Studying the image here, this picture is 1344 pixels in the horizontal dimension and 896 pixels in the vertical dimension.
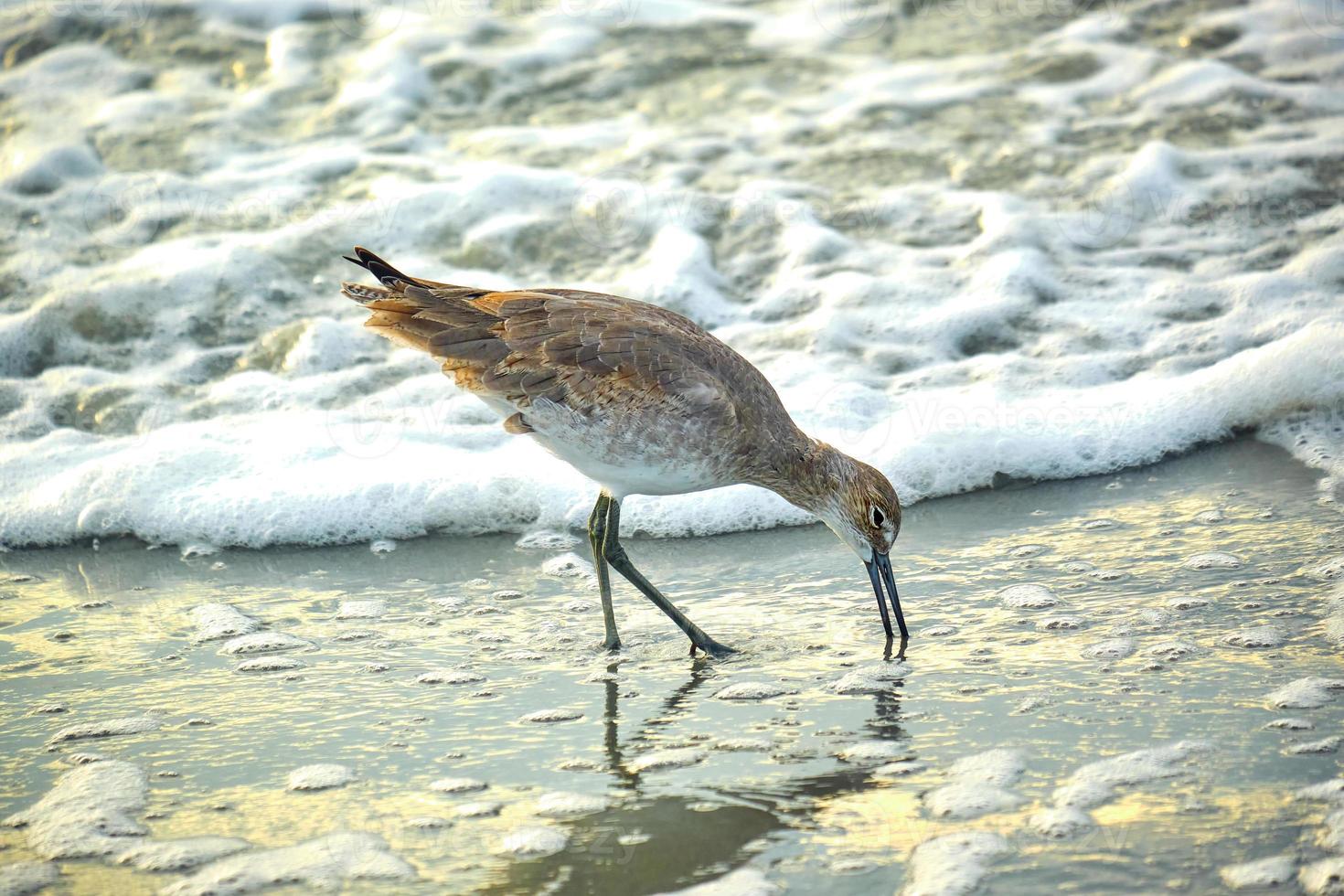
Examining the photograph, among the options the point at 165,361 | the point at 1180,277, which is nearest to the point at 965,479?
the point at 1180,277

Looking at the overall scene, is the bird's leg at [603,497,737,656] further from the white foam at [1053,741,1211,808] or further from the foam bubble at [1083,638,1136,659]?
the white foam at [1053,741,1211,808]

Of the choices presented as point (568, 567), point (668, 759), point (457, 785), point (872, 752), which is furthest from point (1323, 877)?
point (568, 567)

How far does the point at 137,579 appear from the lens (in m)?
4.94

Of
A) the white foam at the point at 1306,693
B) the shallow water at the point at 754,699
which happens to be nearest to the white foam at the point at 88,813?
the shallow water at the point at 754,699

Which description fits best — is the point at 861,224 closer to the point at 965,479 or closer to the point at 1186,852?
the point at 965,479

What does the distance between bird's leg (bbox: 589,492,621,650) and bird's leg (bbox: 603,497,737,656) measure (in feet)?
0.07

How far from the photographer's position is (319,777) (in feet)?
11.2

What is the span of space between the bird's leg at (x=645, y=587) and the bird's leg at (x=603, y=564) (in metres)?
0.02

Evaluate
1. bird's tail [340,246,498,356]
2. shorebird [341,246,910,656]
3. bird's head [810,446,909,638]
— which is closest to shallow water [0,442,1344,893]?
bird's head [810,446,909,638]

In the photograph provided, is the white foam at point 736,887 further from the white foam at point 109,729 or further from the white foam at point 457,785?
the white foam at point 109,729

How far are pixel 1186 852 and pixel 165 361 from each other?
5.33 meters

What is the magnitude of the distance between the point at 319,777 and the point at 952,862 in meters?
1.52

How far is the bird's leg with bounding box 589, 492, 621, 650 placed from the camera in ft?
14.1

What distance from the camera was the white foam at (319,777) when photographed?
336cm
